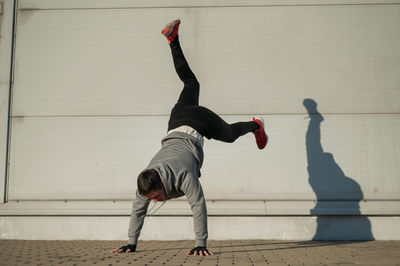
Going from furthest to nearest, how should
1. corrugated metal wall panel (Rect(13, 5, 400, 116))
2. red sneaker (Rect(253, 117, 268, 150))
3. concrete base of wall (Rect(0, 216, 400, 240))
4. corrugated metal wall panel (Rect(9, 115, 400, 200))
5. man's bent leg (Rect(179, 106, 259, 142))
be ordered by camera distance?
1. corrugated metal wall panel (Rect(13, 5, 400, 116))
2. corrugated metal wall panel (Rect(9, 115, 400, 200))
3. concrete base of wall (Rect(0, 216, 400, 240))
4. red sneaker (Rect(253, 117, 268, 150))
5. man's bent leg (Rect(179, 106, 259, 142))

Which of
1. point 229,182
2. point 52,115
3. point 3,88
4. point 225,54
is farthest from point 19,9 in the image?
point 229,182

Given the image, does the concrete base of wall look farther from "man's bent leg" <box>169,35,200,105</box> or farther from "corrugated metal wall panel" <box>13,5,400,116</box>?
"man's bent leg" <box>169,35,200,105</box>

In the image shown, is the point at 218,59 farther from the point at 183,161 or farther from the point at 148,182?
the point at 148,182

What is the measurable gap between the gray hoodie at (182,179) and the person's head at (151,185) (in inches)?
1.8

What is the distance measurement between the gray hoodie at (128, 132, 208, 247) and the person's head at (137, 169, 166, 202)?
0.05 m

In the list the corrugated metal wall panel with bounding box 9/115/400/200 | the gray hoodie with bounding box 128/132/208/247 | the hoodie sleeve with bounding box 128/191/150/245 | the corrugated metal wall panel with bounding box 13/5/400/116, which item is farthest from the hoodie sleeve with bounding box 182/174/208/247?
the corrugated metal wall panel with bounding box 13/5/400/116

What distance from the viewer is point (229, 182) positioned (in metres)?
5.73

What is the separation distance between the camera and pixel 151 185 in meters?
3.39

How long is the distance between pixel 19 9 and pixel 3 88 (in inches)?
50.2

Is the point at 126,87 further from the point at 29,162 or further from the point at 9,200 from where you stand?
the point at 9,200

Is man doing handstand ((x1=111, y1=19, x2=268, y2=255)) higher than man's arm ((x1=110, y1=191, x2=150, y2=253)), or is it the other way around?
man doing handstand ((x1=111, y1=19, x2=268, y2=255))

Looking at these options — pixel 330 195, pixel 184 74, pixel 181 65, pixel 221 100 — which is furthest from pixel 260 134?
pixel 330 195

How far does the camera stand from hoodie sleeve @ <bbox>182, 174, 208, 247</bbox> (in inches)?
142

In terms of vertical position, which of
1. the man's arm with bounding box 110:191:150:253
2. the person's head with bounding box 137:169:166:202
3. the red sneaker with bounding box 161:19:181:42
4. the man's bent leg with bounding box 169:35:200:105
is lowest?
the man's arm with bounding box 110:191:150:253
